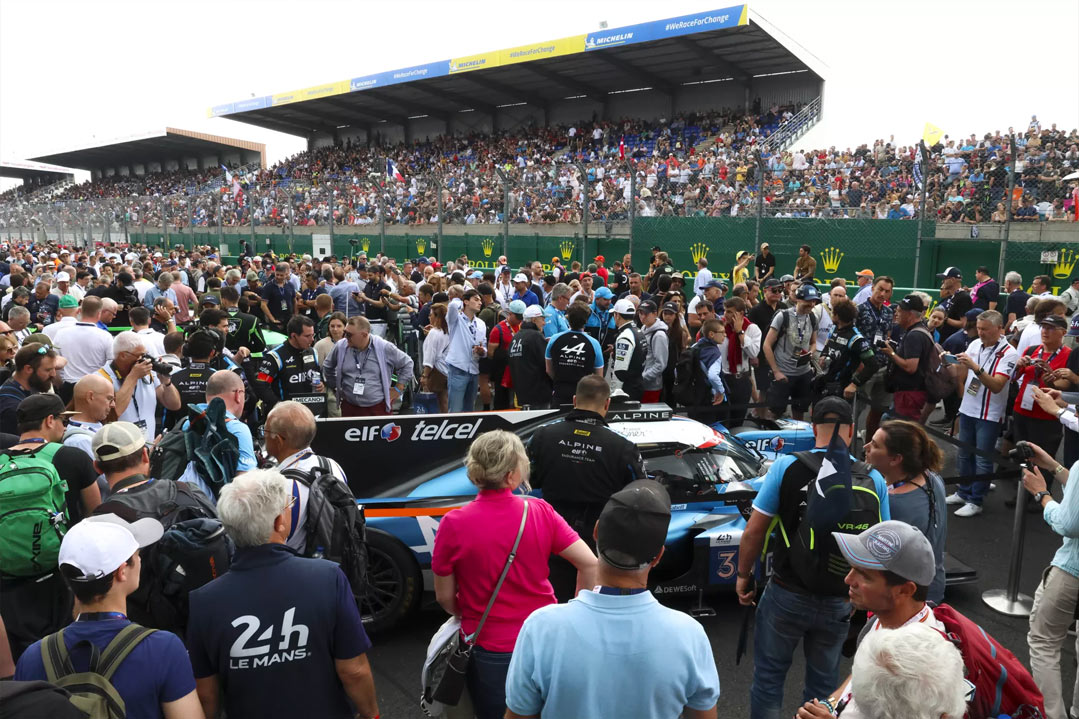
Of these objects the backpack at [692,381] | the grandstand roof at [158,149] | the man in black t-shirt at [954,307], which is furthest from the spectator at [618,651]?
the grandstand roof at [158,149]

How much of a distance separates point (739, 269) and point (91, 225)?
Result: 1273 inches

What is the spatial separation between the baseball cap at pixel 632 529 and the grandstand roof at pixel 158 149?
6182 centimetres

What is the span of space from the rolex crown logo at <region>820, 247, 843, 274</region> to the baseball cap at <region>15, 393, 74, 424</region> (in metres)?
15.2

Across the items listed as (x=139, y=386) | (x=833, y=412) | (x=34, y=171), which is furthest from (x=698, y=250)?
(x=34, y=171)

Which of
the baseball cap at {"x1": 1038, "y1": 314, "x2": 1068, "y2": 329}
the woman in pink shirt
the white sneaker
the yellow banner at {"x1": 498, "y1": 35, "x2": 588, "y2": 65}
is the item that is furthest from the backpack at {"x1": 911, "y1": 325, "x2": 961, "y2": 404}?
the yellow banner at {"x1": 498, "y1": 35, "x2": 588, "y2": 65}

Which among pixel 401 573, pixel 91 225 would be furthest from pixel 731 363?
pixel 91 225

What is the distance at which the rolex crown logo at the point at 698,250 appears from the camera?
704 inches

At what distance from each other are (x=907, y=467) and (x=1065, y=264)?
12.3 meters

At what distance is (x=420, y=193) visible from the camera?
22.5m

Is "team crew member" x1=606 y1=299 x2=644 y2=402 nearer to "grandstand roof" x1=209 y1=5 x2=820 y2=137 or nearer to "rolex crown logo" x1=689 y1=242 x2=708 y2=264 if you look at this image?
"rolex crown logo" x1=689 y1=242 x2=708 y2=264

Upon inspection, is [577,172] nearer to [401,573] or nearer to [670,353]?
[670,353]

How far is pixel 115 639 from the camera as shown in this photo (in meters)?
2.17

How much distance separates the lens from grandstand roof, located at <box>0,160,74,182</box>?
70.8 metres

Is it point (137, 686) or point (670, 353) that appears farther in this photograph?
point (670, 353)
